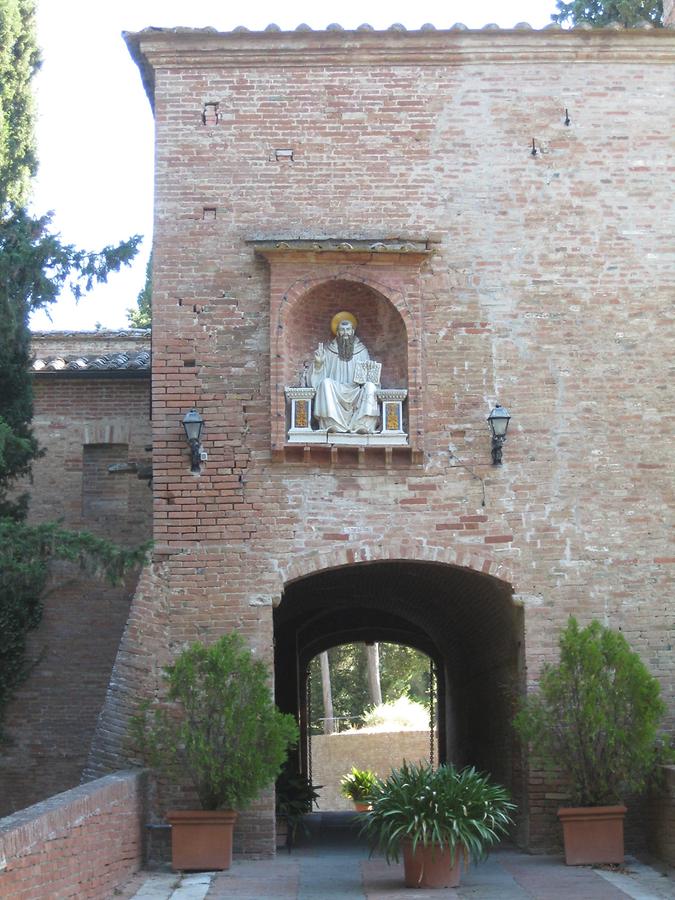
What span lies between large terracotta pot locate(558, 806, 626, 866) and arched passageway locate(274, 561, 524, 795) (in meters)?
1.50

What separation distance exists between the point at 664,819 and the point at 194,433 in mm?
5747

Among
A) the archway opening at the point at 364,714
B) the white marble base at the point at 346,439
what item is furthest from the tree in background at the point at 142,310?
the white marble base at the point at 346,439

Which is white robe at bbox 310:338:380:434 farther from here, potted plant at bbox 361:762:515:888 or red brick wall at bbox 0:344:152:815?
potted plant at bbox 361:762:515:888

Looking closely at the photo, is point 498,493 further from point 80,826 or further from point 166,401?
point 80,826

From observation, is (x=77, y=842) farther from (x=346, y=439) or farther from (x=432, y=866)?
(x=346, y=439)

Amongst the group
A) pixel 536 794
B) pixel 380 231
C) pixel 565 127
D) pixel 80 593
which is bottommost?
pixel 536 794

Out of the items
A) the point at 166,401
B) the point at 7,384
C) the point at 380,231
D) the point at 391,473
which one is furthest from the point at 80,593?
A: the point at 380,231

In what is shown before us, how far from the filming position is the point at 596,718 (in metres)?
11.2

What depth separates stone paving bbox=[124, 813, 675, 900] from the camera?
981 cm

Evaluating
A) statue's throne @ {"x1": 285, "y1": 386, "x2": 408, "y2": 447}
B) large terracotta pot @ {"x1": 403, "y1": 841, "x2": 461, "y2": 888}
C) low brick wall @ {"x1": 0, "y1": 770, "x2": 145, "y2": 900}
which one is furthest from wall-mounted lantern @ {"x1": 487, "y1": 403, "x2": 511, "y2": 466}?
low brick wall @ {"x1": 0, "y1": 770, "x2": 145, "y2": 900}

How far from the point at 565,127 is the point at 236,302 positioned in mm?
4085

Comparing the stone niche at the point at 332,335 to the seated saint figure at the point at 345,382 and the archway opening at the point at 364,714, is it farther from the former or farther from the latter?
the archway opening at the point at 364,714

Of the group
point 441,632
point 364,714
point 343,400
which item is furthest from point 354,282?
point 364,714

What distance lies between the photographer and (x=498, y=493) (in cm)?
1266
